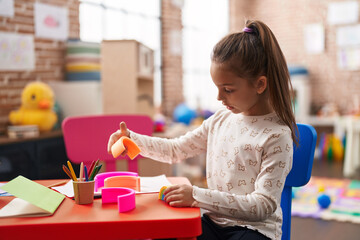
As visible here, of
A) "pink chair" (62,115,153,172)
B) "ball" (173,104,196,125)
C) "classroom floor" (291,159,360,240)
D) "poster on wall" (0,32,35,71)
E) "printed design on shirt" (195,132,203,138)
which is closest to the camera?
"printed design on shirt" (195,132,203,138)

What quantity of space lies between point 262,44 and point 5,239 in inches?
31.5

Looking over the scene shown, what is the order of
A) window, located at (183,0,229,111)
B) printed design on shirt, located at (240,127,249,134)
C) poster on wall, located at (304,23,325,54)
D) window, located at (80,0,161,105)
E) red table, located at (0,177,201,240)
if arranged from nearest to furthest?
1. red table, located at (0,177,201,240)
2. printed design on shirt, located at (240,127,249,134)
3. window, located at (80,0,161,105)
4. window, located at (183,0,229,111)
5. poster on wall, located at (304,23,325,54)

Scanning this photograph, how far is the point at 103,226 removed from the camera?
750 millimetres

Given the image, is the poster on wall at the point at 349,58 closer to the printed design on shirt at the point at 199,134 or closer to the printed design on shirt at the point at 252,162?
the printed design on shirt at the point at 199,134

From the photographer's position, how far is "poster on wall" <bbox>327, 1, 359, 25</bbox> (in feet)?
17.6

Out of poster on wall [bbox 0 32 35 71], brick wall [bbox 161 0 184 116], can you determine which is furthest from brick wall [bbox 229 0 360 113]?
poster on wall [bbox 0 32 35 71]

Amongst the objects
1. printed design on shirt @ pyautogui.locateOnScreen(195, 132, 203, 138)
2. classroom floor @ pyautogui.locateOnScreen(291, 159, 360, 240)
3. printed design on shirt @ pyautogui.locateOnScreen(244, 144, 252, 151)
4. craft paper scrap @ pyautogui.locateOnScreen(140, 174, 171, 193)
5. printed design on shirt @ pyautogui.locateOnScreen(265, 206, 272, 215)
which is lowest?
classroom floor @ pyautogui.locateOnScreen(291, 159, 360, 240)

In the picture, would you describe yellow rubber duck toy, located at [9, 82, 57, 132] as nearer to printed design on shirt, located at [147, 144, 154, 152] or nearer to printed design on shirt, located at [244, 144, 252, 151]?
printed design on shirt, located at [147, 144, 154, 152]

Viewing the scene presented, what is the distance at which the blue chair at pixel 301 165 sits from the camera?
1121mm

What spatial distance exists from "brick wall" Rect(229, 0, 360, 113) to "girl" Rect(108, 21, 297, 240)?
15.1 feet

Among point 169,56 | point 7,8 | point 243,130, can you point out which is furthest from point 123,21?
point 243,130

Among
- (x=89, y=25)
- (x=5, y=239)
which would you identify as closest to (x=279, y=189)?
(x=5, y=239)

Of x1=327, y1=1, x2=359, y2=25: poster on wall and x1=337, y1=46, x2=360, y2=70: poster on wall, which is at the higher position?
x1=327, y1=1, x2=359, y2=25: poster on wall

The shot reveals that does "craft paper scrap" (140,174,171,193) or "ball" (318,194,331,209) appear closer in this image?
"craft paper scrap" (140,174,171,193)
